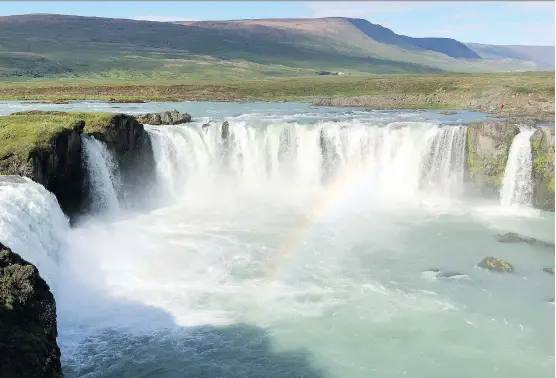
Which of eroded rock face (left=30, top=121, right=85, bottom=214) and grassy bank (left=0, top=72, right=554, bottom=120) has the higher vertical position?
grassy bank (left=0, top=72, right=554, bottom=120)

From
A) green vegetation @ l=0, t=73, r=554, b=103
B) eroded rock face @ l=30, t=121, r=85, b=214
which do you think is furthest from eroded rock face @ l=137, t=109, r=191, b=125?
green vegetation @ l=0, t=73, r=554, b=103

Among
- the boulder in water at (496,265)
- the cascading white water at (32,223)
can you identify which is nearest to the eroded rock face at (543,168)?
the boulder in water at (496,265)

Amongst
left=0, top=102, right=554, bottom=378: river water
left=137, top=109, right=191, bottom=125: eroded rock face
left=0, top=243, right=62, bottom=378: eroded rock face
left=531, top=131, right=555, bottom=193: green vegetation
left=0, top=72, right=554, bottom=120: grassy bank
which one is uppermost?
left=0, top=72, right=554, bottom=120: grassy bank

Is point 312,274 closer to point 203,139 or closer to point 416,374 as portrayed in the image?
point 416,374

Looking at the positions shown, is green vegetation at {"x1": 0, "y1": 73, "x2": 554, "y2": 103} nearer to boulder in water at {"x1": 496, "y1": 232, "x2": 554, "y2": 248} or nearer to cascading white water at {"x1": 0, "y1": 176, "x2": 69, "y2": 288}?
boulder in water at {"x1": 496, "y1": 232, "x2": 554, "y2": 248}

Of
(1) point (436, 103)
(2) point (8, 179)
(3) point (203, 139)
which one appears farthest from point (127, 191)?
(1) point (436, 103)

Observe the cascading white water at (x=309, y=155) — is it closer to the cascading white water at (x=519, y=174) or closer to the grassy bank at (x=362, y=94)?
the cascading white water at (x=519, y=174)
